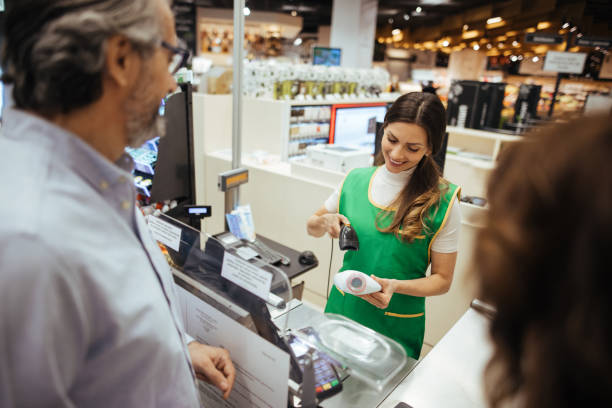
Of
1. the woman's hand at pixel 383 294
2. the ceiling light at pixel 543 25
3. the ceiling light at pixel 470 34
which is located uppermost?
the ceiling light at pixel 470 34

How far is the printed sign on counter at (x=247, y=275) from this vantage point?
84 centimetres

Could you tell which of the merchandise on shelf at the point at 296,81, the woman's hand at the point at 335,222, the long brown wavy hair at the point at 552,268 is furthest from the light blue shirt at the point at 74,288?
the merchandise on shelf at the point at 296,81

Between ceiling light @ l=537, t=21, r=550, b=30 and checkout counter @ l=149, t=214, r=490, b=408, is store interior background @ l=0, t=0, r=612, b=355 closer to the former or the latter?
ceiling light @ l=537, t=21, r=550, b=30

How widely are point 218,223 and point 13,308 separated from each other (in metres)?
3.20

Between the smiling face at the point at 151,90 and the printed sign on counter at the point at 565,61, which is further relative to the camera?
the printed sign on counter at the point at 565,61

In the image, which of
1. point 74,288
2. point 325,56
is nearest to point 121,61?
point 74,288

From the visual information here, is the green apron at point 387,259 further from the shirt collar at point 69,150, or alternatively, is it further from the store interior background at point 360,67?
the shirt collar at point 69,150

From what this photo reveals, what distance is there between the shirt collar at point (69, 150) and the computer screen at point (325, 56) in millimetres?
6367

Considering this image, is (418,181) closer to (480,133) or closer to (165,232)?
(165,232)

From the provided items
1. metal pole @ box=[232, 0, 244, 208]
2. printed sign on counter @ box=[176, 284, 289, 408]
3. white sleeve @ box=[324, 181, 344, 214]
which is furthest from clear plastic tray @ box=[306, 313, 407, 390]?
metal pole @ box=[232, 0, 244, 208]

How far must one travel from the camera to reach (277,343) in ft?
2.92

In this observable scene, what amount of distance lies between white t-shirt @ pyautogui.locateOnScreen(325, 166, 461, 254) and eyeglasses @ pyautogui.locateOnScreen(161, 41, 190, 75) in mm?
941

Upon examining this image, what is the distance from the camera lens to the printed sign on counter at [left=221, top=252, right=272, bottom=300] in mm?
839

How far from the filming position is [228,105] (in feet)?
11.9
